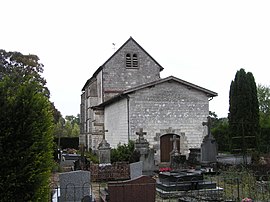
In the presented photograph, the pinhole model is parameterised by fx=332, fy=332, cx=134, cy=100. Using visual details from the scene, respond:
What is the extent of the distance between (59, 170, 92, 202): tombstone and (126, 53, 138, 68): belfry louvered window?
65.6 ft

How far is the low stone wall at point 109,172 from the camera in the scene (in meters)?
14.6

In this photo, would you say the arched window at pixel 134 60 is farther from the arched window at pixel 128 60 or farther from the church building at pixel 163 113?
the church building at pixel 163 113

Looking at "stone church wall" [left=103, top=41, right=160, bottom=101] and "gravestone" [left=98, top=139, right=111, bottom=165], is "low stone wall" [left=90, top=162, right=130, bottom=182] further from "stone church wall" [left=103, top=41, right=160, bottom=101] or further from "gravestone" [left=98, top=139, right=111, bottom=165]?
"stone church wall" [left=103, top=41, right=160, bottom=101]

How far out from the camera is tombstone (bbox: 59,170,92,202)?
29.7 ft

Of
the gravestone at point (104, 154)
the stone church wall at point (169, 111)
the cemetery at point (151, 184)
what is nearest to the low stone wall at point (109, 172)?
the cemetery at point (151, 184)

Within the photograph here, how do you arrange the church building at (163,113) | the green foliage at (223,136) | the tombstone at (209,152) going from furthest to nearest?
1. the green foliage at (223,136)
2. the church building at (163,113)
3. the tombstone at (209,152)

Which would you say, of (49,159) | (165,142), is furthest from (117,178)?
(49,159)

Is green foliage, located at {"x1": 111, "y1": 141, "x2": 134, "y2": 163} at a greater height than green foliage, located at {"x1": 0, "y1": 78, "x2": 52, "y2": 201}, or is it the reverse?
green foliage, located at {"x1": 0, "y1": 78, "x2": 52, "y2": 201}

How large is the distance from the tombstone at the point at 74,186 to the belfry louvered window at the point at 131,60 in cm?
2000

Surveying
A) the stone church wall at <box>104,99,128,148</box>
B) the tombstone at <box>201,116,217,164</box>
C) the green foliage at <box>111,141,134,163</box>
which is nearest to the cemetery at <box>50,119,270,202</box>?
the tombstone at <box>201,116,217,164</box>

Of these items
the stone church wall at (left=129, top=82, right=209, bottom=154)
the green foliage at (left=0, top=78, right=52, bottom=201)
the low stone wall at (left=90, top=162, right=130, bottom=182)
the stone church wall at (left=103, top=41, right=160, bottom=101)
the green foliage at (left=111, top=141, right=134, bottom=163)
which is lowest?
the low stone wall at (left=90, top=162, right=130, bottom=182)

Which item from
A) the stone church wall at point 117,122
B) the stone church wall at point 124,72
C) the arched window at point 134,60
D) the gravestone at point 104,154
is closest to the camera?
the gravestone at point 104,154

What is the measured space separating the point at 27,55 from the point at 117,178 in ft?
78.4

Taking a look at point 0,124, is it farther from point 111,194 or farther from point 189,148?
point 189,148
